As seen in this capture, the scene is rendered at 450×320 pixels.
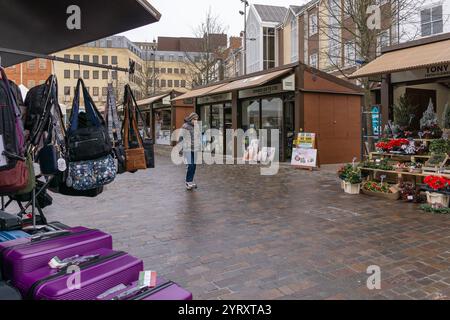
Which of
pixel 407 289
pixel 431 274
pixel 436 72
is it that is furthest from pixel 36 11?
pixel 436 72

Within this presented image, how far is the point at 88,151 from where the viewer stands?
3.21 meters

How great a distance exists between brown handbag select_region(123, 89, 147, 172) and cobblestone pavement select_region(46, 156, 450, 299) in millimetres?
1094

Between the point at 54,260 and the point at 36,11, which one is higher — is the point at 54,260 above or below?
below

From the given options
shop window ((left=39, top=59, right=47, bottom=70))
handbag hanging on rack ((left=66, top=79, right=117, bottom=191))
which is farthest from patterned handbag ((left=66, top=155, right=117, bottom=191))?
shop window ((left=39, top=59, right=47, bottom=70))

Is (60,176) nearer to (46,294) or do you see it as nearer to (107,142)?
(107,142)

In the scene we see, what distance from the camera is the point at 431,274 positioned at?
3.73 metres

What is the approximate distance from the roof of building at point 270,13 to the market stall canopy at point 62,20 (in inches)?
1395

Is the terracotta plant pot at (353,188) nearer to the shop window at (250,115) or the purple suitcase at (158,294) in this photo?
the purple suitcase at (158,294)

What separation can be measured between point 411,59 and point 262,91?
24.9 ft

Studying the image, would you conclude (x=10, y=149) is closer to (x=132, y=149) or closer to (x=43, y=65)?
(x=132, y=149)

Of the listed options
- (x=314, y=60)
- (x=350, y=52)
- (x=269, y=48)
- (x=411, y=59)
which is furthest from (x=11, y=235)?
(x=269, y=48)

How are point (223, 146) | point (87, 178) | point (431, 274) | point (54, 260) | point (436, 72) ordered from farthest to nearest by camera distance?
point (223, 146)
point (436, 72)
point (431, 274)
point (87, 178)
point (54, 260)

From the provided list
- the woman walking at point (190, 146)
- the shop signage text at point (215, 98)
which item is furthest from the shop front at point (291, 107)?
the woman walking at point (190, 146)

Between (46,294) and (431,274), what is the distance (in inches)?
134
